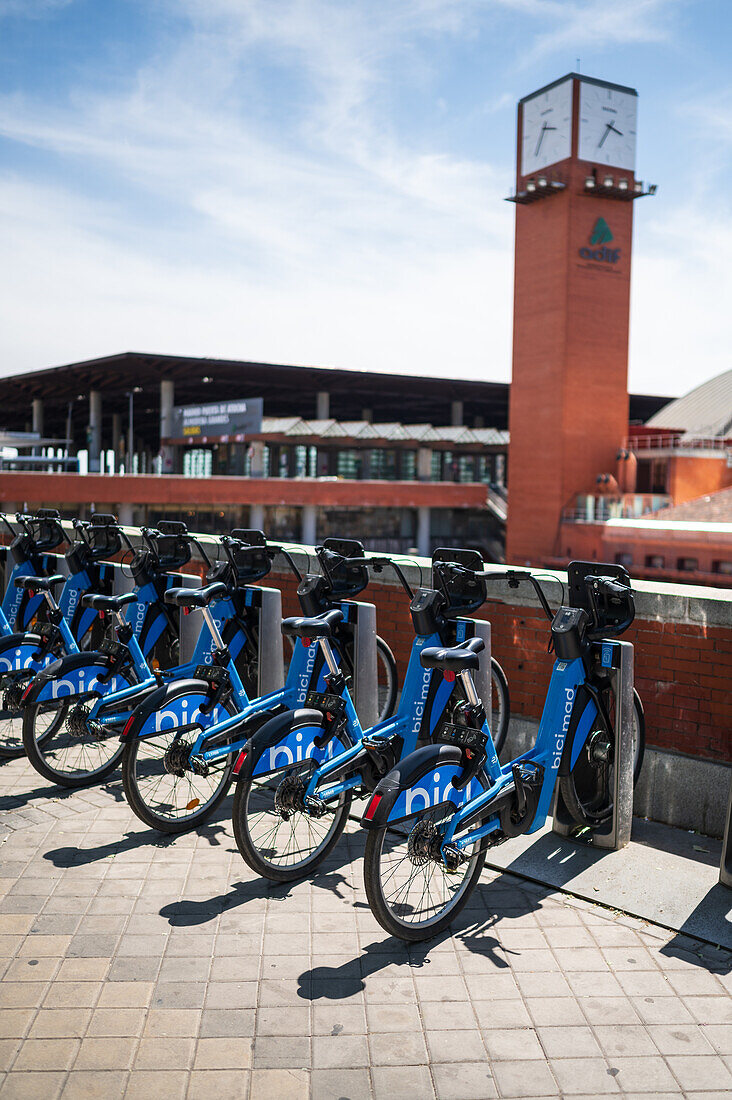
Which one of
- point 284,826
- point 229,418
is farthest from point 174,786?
point 229,418

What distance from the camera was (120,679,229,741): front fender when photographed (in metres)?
4.77

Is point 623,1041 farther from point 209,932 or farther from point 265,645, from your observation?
point 265,645

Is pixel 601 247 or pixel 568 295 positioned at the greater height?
pixel 601 247

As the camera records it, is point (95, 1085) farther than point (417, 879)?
No

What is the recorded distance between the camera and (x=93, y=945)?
382 centimetres

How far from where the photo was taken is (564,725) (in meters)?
4.50

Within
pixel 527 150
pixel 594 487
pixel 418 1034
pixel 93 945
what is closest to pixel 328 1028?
pixel 418 1034

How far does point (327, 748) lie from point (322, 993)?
124 centimetres

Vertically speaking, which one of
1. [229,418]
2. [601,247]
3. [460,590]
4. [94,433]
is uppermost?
[601,247]

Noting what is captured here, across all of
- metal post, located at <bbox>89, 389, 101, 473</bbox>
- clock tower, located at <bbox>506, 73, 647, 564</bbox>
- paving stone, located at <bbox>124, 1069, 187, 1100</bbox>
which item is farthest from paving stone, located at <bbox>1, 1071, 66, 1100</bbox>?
metal post, located at <bbox>89, 389, 101, 473</bbox>

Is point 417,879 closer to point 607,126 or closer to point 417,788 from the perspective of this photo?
point 417,788

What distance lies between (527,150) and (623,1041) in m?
48.7

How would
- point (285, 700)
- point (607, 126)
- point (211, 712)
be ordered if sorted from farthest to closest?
point (607, 126), point (211, 712), point (285, 700)

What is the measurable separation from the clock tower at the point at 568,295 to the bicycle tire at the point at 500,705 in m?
39.4
